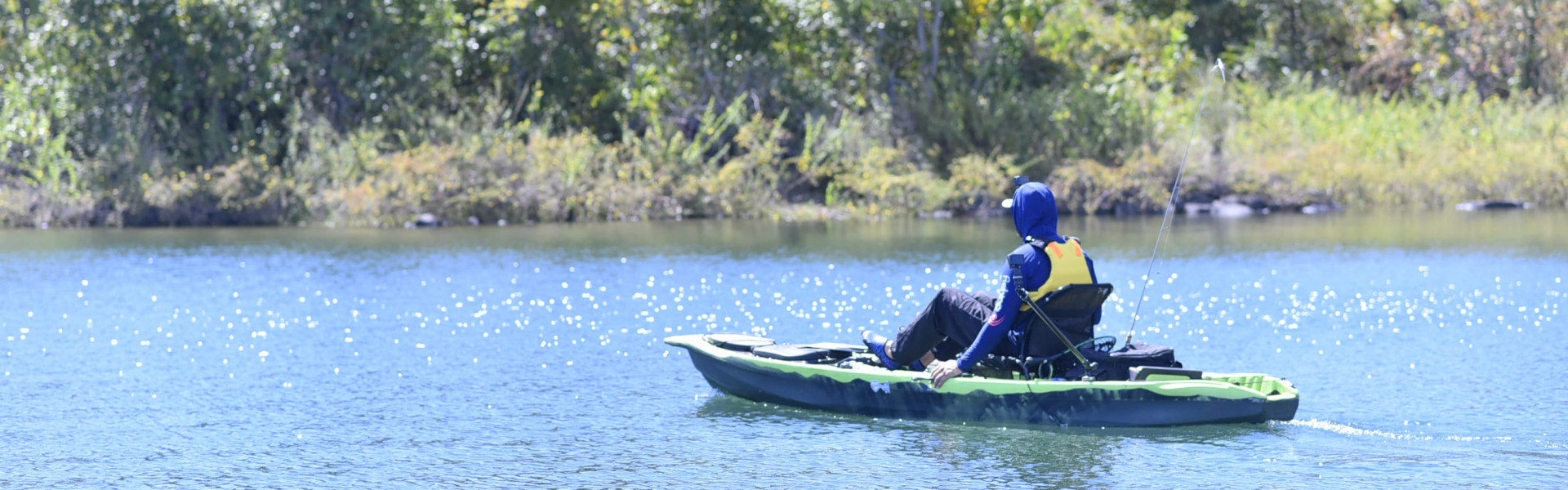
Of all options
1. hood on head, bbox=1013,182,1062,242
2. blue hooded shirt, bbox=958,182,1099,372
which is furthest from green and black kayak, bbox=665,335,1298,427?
hood on head, bbox=1013,182,1062,242

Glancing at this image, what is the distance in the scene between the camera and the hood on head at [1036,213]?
1069cm

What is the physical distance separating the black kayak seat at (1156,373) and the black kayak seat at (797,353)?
84.2 inches

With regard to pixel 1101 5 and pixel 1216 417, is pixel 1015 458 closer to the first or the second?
pixel 1216 417

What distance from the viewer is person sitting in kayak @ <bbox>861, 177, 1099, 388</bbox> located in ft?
35.1

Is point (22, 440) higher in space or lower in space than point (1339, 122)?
lower

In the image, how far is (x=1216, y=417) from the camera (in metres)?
10.7

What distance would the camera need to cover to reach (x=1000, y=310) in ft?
35.2

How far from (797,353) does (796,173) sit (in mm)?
28403

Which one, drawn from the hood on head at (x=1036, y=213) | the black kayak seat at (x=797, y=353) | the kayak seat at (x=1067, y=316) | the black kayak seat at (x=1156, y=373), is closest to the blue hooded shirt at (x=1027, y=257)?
the hood on head at (x=1036, y=213)

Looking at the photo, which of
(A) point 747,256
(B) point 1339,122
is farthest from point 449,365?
(B) point 1339,122

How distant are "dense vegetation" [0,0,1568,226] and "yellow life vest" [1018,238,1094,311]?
26.6 m

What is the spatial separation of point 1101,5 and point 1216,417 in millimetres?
36668

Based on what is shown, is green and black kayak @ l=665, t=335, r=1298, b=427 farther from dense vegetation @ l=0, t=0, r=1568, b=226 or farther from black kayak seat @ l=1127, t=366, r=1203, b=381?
dense vegetation @ l=0, t=0, r=1568, b=226

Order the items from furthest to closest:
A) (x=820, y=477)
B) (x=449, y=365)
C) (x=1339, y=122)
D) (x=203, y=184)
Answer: (x=1339, y=122) < (x=203, y=184) < (x=449, y=365) < (x=820, y=477)
